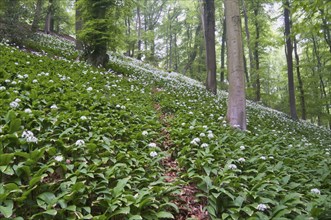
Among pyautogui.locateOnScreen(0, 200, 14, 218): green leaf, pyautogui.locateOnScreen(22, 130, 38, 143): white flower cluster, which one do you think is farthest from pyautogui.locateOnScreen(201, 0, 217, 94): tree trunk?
pyautogui.locateOnScreen(0, 200, 14, 218): green leaf

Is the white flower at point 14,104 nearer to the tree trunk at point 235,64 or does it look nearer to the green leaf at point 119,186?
the green leaf at point 119,186

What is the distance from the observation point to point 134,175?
3639 millimetres

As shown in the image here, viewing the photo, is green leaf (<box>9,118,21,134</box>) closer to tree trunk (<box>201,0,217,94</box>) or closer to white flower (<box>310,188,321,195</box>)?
white flower (<box>310,188,321,195</box>)

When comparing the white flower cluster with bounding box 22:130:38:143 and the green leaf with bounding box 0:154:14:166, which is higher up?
the white flower cluster with bounding box 22:130:38:143

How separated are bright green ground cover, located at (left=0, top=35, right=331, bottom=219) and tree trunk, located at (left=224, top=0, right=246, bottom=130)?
1.87ft

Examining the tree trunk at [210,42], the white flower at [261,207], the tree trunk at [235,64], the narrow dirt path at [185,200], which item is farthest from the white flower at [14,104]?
the tree trunk at [210,42]

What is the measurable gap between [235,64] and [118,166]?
14.6ft

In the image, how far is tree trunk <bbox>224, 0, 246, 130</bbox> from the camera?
6.70 metres

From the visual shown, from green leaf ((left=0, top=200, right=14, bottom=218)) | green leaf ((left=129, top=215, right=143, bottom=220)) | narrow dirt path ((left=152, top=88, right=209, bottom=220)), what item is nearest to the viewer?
green leaf ((left=0, top=200, right=14, bottom=218))

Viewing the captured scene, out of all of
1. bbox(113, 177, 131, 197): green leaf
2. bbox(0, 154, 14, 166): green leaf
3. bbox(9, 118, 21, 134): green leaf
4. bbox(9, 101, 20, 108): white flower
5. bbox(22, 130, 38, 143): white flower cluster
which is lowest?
bbox(113, 177, 131, 197): green leaf

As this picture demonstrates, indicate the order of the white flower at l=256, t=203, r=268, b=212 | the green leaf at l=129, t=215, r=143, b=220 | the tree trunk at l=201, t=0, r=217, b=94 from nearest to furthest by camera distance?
the green leaf at l=129, t=215, r=143, b=220
the white flower at l=256, t=203, r=268, b=212
the tree trunk at l=201, t=0, r=217, b=94

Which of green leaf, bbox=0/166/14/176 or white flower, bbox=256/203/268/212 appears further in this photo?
white flower, bbox=256/203/268/212

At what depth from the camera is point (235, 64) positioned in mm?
6727

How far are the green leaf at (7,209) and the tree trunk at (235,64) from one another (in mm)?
5382
